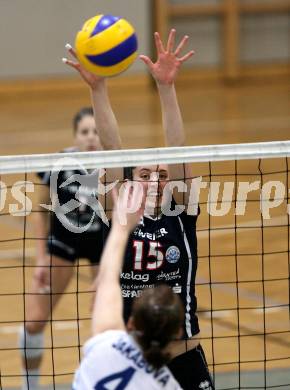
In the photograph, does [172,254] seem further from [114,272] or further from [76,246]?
[76,246]

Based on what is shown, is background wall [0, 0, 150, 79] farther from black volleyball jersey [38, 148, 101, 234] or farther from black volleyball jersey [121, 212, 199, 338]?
black volleyball jersey [121, 212, 199, 338]

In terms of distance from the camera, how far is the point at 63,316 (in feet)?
19.2

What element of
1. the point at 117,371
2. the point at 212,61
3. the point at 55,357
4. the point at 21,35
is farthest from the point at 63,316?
the point at 212,61

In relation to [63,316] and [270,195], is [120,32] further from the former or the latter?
[270,195]

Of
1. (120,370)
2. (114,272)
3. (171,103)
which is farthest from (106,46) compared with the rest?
(120,370)

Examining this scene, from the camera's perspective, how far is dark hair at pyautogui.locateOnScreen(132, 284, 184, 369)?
2451 millimetres

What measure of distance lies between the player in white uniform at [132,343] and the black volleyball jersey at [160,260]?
88 centimetres

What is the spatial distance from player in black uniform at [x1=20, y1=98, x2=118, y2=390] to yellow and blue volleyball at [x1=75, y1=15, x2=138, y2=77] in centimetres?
109

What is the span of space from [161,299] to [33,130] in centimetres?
952

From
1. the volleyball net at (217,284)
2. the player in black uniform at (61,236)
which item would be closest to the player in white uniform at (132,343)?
the volleyball net at (217,284)

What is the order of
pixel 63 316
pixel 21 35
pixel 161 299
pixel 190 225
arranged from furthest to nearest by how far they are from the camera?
pixel 21 35
pixel 63 316
pixel 190 225
pixel 161 299

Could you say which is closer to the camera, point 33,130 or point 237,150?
point 237,150

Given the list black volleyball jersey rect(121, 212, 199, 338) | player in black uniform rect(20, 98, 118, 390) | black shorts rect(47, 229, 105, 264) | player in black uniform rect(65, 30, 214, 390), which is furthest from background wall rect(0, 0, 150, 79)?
black volleyball jersey rect(121, 212, 199, 338)

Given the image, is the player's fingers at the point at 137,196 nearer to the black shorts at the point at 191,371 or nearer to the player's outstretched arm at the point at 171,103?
the player's outstretched arm at the point at 171,103
